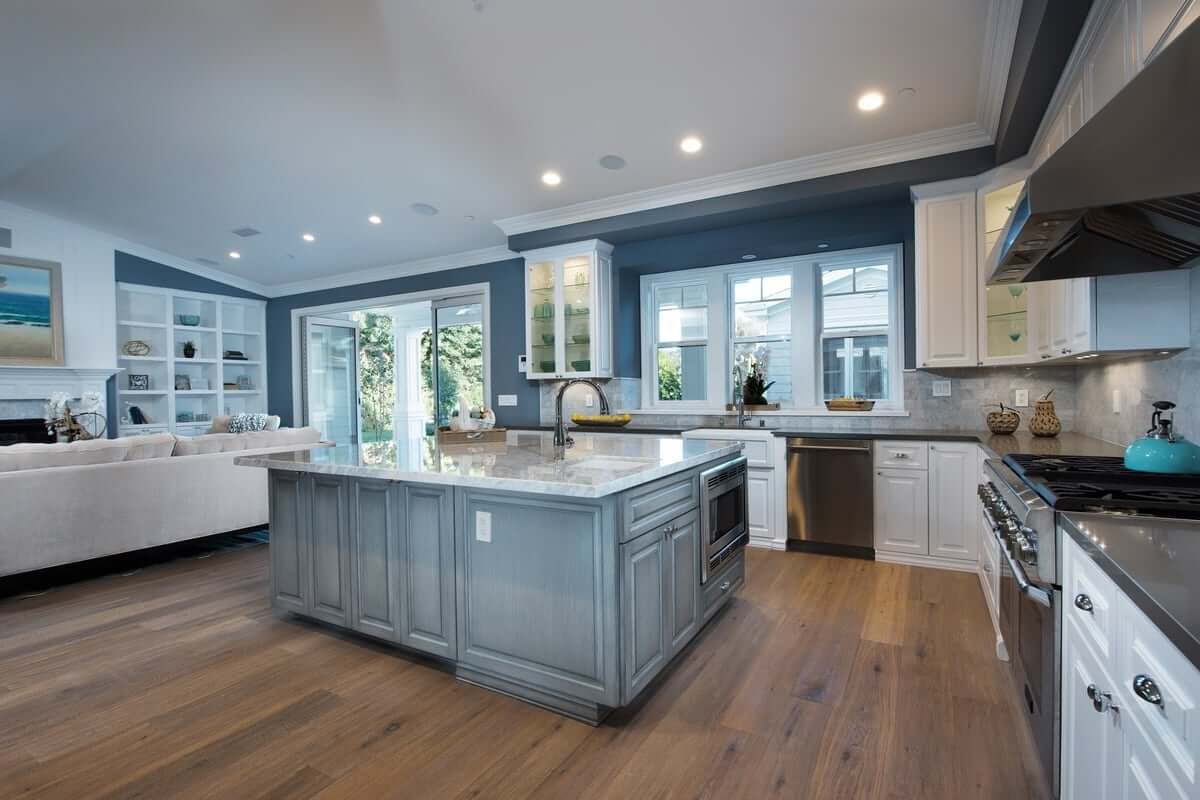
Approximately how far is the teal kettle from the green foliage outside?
Answer: 9.56 meters

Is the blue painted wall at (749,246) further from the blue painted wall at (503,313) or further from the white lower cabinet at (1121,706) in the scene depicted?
the white lower cabinet at (1121,706)

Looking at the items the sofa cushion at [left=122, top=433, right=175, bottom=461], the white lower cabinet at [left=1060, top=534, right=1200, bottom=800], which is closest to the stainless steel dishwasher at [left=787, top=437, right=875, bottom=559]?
the white lower cabinet at [left=1060, top=534, right=1200, bottom=800]

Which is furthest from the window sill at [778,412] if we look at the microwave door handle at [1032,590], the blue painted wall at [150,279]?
the blue painted wall at [150,279]

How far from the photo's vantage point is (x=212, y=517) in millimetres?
4430

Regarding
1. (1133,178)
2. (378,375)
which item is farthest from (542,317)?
(378,375)

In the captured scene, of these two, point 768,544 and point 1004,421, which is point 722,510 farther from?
point 1004,421

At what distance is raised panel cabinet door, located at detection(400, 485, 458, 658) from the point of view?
7.91 feet

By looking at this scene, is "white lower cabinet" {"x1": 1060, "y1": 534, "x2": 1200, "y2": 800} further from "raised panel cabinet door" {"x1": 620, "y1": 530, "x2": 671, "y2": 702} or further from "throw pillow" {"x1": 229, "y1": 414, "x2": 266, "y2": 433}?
"throw pillow" {"x1": 229, "y1": 414, "x2": 266, "y2": 433}

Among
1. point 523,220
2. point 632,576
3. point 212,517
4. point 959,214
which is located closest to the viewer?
point 632,576

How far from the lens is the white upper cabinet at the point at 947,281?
12.1 feet

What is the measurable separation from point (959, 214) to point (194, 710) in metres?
4.83

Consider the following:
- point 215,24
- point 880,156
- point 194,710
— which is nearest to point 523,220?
point 215,24

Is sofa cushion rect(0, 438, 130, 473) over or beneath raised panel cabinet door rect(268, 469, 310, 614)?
over

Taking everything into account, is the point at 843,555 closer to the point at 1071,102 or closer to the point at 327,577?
the point at 1071,102
